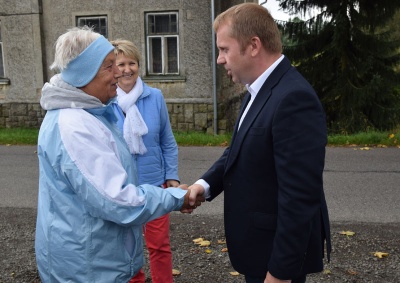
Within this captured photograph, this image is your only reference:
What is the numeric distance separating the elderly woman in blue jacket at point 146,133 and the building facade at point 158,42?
966 cm

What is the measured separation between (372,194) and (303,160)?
518cm

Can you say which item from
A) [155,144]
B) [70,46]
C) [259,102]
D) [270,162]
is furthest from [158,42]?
[270,162]

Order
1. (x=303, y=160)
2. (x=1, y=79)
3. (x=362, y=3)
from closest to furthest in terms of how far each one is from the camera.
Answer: (x=303, y=160), (x=362, y=3), (x=1, y=79)

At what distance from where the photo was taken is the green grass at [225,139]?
10.7 m

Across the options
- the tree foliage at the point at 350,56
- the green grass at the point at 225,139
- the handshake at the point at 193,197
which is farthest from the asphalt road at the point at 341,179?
the handshake at the point at 193,197

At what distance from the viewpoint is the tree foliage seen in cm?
1297

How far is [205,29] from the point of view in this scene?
1319cm

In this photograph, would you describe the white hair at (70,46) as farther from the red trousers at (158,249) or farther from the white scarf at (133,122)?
the red trousers at (158,249)

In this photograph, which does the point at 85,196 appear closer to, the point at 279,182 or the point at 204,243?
the point at 279,182


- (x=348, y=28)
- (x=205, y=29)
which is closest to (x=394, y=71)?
(x=348, y=28)

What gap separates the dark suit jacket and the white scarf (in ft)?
4.04

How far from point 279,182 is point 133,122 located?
5.33 feet

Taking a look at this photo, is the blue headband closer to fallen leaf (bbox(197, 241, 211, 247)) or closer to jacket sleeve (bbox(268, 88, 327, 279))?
jacket sleeve (bbox(268, 88, 327, 279))

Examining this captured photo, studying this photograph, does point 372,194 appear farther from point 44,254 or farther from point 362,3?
point 362,3
